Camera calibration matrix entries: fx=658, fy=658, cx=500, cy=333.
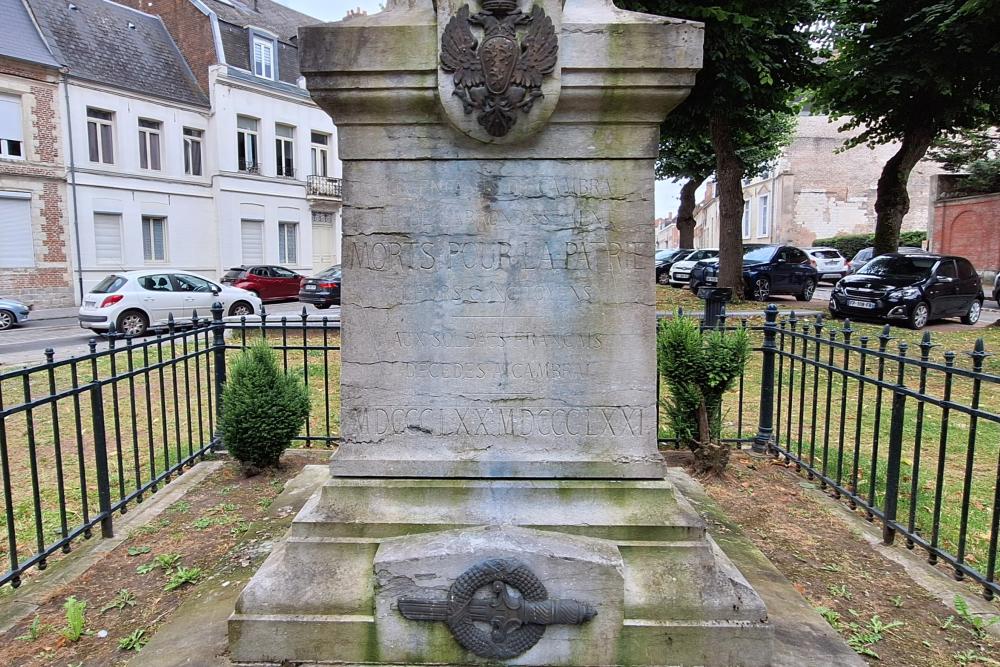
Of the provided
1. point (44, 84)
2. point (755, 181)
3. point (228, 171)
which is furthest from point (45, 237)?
point (755, 181)

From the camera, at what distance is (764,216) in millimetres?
Result: 45406

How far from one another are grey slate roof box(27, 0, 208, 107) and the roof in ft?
8.32

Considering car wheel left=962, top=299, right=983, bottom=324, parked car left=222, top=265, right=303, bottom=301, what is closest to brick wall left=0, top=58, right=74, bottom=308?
parked car left=222, top=265, right=303, bottom=301

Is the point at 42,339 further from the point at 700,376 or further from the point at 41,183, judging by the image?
the point at 700,376

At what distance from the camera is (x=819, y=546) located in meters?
3.93

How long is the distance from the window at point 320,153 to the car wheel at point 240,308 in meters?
14.1

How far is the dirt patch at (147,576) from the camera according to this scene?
2.88m

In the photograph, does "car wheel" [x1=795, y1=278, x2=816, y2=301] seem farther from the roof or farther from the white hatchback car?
the roof

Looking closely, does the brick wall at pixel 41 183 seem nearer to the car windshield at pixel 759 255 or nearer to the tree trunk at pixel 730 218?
the tree trunk at pixel 730 218

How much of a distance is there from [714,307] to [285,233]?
24.9 meters

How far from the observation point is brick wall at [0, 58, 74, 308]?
20578mm

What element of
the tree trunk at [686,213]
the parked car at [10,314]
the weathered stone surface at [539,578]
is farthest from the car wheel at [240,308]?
the tree trunk at [686,213]

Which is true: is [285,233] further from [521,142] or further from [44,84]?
[521,142]

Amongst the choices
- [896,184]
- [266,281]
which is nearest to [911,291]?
[896,184]
